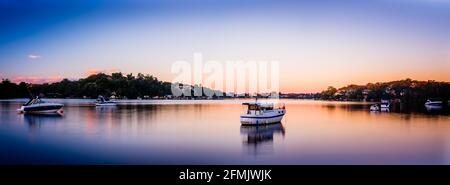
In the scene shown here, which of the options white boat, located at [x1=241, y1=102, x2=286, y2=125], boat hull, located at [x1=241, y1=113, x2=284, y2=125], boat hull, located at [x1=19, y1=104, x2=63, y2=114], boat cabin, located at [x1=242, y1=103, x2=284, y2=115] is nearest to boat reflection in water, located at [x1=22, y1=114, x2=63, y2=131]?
boat hull, located at [x1=19, y1=104, x2=63, y2=114]

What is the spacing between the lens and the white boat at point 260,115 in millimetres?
11391

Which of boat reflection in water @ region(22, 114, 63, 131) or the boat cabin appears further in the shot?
the boat cabin

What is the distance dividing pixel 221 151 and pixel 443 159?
11.1ft

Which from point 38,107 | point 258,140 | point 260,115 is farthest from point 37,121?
point 258,140

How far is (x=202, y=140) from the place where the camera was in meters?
8.09

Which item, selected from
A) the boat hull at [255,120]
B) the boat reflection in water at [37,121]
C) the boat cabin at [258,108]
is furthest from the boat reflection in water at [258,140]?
the boat reflection in water at [37,121]

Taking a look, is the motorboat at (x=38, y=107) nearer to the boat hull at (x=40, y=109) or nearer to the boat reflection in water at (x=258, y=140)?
the boat hull at (x=40, y=109)

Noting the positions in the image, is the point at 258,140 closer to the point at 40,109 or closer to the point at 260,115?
the point at 260,115

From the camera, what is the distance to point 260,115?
11555 mm

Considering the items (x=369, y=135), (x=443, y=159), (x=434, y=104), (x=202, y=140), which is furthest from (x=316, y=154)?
(x=434, y=104)

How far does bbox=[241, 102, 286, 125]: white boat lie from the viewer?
37.4 feet

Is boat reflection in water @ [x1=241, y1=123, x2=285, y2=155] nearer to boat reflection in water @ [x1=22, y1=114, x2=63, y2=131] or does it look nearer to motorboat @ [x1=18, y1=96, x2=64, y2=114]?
boat reflection in water @ [x1=22, y1=114, x2=63, y2=131]

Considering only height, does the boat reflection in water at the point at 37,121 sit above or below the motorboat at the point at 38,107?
below
